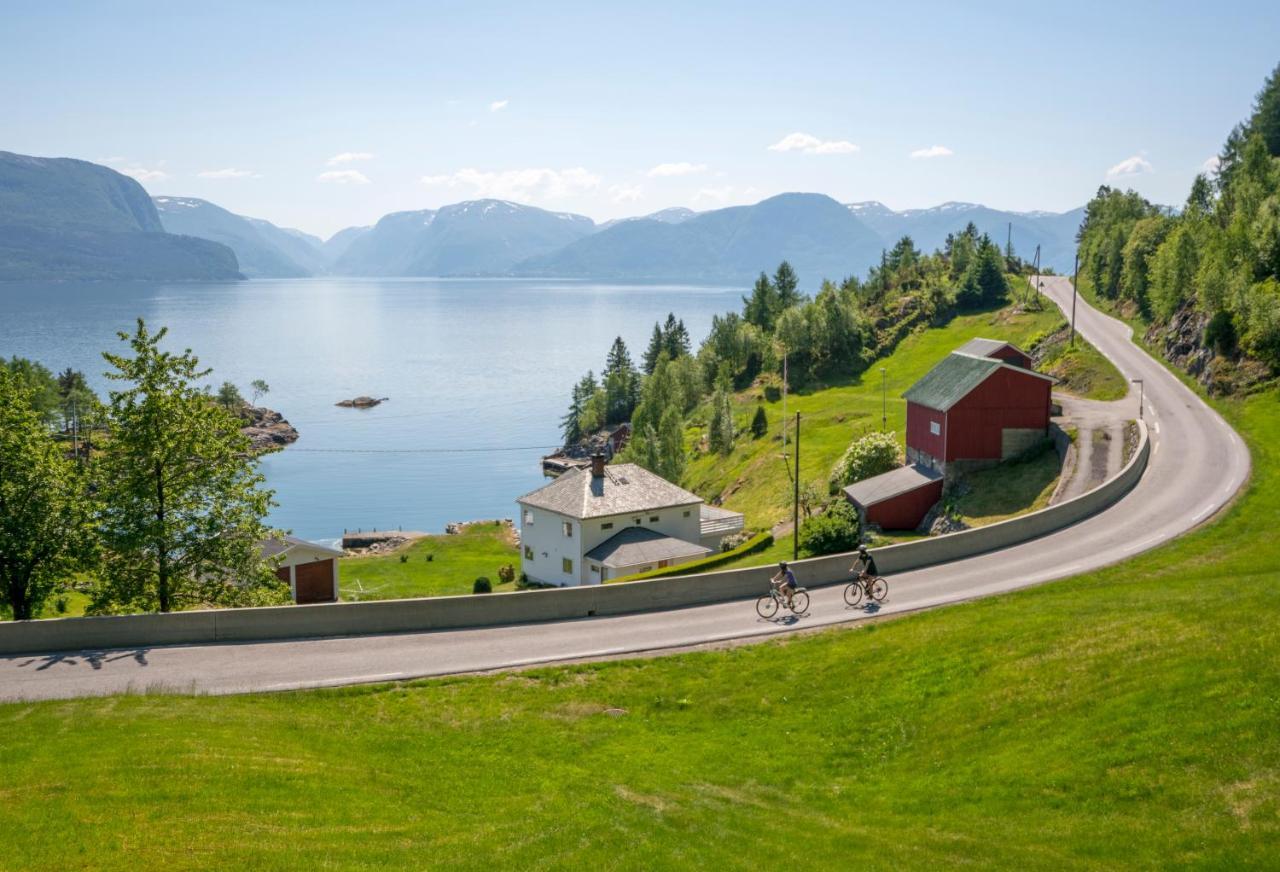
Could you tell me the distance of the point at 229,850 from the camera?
41.8ft

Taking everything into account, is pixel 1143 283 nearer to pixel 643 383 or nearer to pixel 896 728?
pixel 643 383

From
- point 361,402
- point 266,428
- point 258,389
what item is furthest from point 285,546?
point 258,389

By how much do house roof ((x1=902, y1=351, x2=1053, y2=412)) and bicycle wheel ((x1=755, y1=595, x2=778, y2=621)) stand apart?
25679 millimetres

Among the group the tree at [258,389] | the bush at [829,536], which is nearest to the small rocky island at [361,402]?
the tree at [258,389]

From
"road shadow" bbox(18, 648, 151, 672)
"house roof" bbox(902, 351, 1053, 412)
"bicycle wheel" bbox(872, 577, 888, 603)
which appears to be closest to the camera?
"road shadow" bbox(18, 648, 151, 672)

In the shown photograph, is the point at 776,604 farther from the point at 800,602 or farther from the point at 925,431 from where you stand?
the point at 925,431

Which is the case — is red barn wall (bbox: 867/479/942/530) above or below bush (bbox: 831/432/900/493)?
below

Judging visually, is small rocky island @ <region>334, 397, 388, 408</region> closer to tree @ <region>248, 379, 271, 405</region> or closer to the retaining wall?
tree @ <region>248, 379, 271, 405</region>

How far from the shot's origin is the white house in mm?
51062

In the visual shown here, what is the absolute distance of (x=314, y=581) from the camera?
49250 mm

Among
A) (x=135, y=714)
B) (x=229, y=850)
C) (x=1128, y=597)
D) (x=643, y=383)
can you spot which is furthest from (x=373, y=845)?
(x=643, y=383)

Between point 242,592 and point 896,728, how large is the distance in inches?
964

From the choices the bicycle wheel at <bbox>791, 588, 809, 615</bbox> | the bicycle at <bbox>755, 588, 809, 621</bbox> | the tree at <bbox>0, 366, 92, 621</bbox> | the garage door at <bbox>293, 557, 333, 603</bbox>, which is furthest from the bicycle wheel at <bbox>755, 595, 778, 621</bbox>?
the garage door at <bbox>293, 557, 333, 603</bbox>

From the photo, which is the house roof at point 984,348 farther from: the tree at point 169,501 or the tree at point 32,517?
the tree at point 32,517
